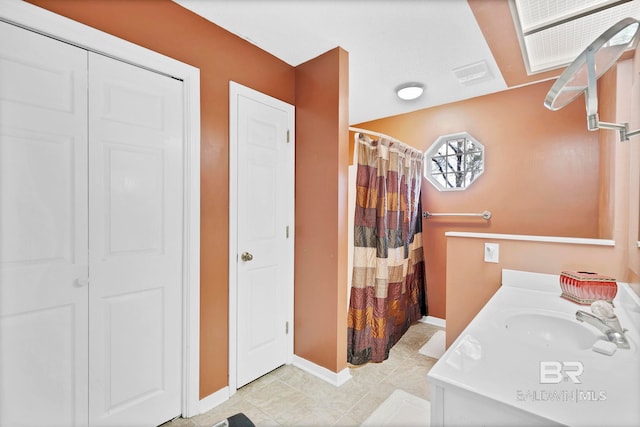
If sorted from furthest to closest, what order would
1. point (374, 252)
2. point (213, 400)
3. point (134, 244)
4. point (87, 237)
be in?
point (374, 252) → point (213, 400) → point (134, 244) → point (87, 237)

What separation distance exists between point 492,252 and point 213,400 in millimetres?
1950

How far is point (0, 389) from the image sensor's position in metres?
1.17

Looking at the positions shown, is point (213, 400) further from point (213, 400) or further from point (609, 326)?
point (609, 326)

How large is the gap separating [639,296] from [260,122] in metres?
2.15

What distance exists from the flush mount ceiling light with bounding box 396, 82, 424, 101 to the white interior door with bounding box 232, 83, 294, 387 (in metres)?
1.05

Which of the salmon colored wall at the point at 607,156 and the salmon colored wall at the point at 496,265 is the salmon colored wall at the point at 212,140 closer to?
the salmon colored wall at the point at 496,265

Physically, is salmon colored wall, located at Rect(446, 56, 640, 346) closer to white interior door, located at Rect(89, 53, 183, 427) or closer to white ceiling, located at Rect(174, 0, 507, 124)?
white ceiling, located at Rect(174, 0, 507, 124)

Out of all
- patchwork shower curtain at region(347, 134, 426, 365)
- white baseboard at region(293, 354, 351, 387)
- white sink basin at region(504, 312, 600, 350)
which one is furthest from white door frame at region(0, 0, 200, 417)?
white sink basin at region(504, 312, 600, 350)

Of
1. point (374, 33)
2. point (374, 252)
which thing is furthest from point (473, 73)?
point (374, 252)

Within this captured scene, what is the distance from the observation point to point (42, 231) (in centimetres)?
126

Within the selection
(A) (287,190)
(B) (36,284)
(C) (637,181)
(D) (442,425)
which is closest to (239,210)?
(A) (287,190)

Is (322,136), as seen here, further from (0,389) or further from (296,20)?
(0,389)

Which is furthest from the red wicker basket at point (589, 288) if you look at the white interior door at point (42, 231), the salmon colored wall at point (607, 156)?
the white interior door at point (42, 231)

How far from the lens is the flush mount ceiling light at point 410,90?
257 centimetres
